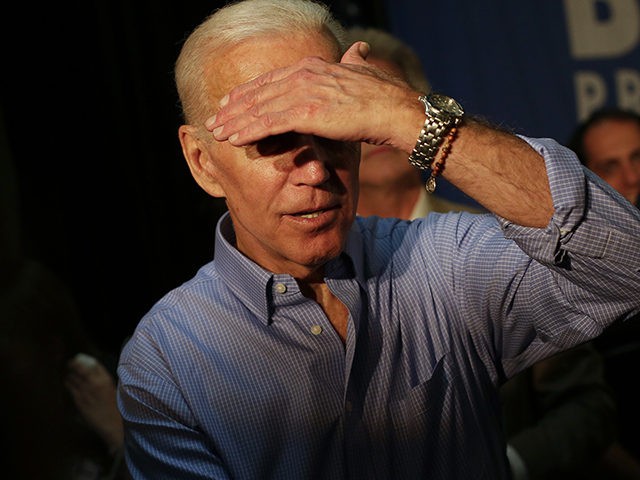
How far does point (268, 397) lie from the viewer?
182cm

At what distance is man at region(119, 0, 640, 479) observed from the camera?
164 centimetres

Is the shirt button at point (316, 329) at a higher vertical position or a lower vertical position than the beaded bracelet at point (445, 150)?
lower

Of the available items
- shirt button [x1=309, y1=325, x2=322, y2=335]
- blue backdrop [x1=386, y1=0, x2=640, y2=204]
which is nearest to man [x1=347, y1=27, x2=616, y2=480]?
shirt button [x1=309, y1=325, x2=322, y2=335]

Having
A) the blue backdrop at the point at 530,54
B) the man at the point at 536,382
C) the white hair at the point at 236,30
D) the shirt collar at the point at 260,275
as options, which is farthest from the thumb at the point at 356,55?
the blue backdrop at the point at 530,54

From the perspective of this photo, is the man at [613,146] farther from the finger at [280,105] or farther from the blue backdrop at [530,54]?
the finger at [280,105]

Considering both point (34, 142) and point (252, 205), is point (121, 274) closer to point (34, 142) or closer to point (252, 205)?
point (34, 142)

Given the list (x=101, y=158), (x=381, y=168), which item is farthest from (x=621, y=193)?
(x=101, y=158)

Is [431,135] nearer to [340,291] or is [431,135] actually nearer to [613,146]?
[340,291]

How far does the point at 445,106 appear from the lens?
1649mm

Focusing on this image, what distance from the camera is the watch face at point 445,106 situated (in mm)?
1640

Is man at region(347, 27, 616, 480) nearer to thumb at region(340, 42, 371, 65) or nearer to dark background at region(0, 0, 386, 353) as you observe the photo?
dark background at region(0, 0, 386, 353)

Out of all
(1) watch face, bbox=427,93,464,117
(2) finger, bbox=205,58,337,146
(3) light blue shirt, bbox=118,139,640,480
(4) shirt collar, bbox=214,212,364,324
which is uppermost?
(2) finger, bbox=205,58,337,146

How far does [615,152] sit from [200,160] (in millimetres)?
2392

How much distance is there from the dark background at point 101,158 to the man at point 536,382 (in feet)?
3.77
